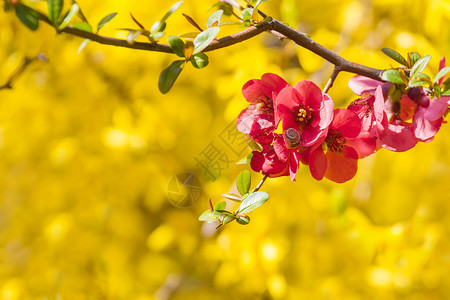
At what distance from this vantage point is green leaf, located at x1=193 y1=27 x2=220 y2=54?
500mm

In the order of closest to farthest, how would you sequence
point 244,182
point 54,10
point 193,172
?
point 54,10 → point 244,182 → point 193,172

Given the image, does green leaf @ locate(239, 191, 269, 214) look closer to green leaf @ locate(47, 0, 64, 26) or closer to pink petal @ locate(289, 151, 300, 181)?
pink petal @ locate(289, 151, 300, 181)

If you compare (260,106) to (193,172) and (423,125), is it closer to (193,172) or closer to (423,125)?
(423,125)

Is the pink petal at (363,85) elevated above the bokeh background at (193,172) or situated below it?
above

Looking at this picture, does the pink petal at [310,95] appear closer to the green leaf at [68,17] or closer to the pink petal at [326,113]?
the pink petal at [326,113]

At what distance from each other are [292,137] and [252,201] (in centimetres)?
9

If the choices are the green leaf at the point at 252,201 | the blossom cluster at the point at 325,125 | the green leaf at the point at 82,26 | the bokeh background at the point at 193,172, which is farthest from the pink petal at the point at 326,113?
the bokeh background at the point at 193,172

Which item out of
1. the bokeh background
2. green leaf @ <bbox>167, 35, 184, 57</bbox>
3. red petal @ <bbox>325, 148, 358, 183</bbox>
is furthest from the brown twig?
the bokeh background

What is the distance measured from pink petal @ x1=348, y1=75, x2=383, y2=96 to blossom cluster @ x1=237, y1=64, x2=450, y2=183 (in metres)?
0.03

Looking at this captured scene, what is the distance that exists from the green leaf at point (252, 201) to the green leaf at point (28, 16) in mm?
295

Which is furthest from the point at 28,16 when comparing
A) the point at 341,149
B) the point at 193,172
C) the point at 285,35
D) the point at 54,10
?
the point at 193,172

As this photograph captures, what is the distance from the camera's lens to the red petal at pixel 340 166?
57 cm

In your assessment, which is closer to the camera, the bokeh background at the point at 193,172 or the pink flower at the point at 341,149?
the pink flower at the point at 341,149

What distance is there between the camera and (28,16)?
18.5 inches
